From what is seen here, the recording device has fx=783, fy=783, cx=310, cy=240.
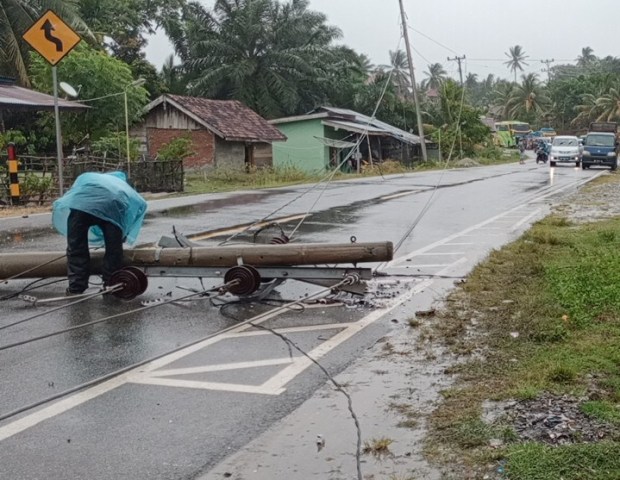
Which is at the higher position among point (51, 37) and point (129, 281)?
point (51, 37)

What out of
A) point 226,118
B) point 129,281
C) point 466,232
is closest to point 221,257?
point 129,281

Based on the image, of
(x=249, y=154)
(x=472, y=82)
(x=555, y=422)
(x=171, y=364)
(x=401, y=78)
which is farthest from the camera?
(x=472, y=82)

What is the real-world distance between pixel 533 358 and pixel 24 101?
19.6 m

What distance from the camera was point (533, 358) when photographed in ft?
18.7

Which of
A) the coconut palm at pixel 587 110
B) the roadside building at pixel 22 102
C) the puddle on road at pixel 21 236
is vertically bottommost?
the puddle on road at pixel 21 236

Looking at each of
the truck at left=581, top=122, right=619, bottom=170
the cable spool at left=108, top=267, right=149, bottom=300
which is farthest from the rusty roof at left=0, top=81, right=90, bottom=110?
the truck at left=581, top=122, right=619, bottom=170

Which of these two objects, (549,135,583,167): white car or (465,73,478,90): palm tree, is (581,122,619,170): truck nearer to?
(549,135,583,167): white car

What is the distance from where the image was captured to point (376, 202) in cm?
1970

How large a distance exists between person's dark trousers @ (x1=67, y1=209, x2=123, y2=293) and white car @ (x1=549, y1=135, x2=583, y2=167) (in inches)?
1554

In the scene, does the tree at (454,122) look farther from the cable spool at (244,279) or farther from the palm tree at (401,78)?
the cable spool at (244,279)

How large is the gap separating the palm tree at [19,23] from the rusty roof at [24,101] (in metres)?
10.6

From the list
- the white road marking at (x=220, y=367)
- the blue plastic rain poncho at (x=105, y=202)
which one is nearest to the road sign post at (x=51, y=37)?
the blue plastic rain poncho at (x=105, y=202)

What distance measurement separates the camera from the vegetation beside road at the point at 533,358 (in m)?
3.92

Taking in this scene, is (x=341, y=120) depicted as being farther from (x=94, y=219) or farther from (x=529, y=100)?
(x=529, y=100)
